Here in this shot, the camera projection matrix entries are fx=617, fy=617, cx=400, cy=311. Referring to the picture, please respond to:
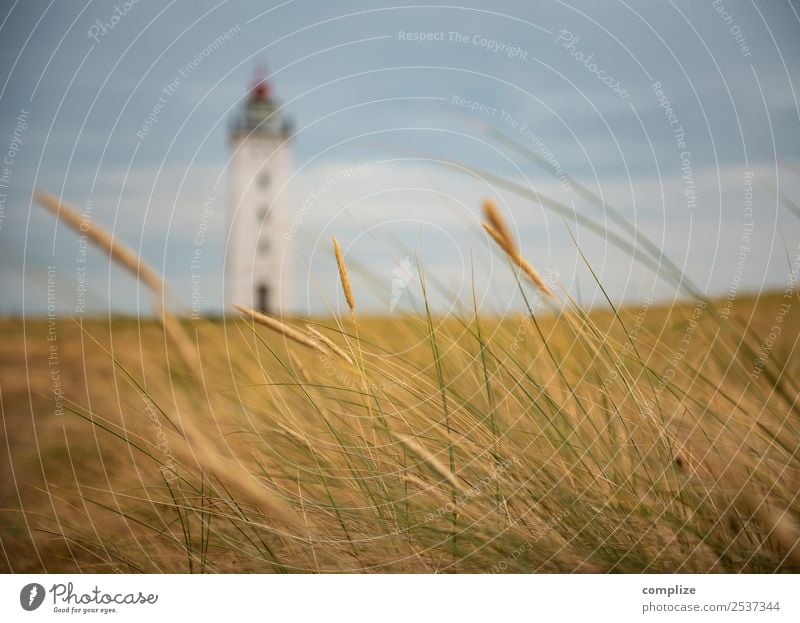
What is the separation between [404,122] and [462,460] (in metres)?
1.09

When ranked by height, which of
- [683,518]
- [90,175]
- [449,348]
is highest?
[90,175]

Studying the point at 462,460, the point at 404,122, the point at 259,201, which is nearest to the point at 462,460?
the point at 462,460

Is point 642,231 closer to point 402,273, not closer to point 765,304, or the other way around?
point 765,304

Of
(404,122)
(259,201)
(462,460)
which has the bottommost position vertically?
(462,460)

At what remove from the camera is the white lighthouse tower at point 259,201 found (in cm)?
204

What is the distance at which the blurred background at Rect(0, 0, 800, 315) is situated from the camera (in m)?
1.91

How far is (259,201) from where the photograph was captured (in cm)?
285

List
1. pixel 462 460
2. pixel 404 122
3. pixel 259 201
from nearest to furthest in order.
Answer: pixel 462 460, pixel 404 122, pixel 259 201

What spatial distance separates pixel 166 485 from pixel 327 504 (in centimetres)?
46

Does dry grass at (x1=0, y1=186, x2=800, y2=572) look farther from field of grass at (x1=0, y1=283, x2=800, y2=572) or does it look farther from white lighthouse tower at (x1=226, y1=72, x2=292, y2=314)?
white lighthouse tower at (x1=226, y1=72, x2=292, y2=314)

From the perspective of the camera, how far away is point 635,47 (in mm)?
1997

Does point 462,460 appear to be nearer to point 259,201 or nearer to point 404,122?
point 404,122

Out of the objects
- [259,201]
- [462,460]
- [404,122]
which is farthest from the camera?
[259,201]
